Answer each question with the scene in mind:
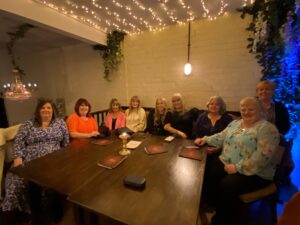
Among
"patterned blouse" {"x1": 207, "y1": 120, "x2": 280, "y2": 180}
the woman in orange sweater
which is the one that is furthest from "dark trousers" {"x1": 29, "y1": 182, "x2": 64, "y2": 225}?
"patterned blouse" {"x1": 207, "y1": 120, "x2": 280, "y2": 180}

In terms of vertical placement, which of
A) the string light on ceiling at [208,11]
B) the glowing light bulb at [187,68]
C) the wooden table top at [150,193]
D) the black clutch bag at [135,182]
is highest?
the string light on ceiling at [208,11]

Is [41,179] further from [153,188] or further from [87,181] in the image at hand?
[153,188]

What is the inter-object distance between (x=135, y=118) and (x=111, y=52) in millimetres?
1674

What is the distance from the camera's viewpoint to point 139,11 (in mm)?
2635

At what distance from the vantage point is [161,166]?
52.0 inches

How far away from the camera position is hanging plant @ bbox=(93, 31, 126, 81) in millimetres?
3621

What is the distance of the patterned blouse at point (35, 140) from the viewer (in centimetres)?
174

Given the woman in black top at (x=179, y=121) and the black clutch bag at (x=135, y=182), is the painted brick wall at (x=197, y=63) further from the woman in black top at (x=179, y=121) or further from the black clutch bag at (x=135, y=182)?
the black clutch bag at (x=135, y=182)

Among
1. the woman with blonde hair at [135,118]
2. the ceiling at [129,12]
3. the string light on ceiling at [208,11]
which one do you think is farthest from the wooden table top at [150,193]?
the string light on ceiling at [208,11]

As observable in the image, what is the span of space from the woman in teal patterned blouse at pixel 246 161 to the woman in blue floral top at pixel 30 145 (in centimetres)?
170

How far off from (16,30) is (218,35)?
3.82 meters

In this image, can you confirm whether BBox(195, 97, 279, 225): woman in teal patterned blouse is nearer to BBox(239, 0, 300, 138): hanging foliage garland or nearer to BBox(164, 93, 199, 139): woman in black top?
BBox(239, 0, 300, 138): hanging foliage garland

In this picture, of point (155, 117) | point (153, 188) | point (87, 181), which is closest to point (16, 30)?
point (155, 117)

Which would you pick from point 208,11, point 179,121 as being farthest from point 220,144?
point 208,11
